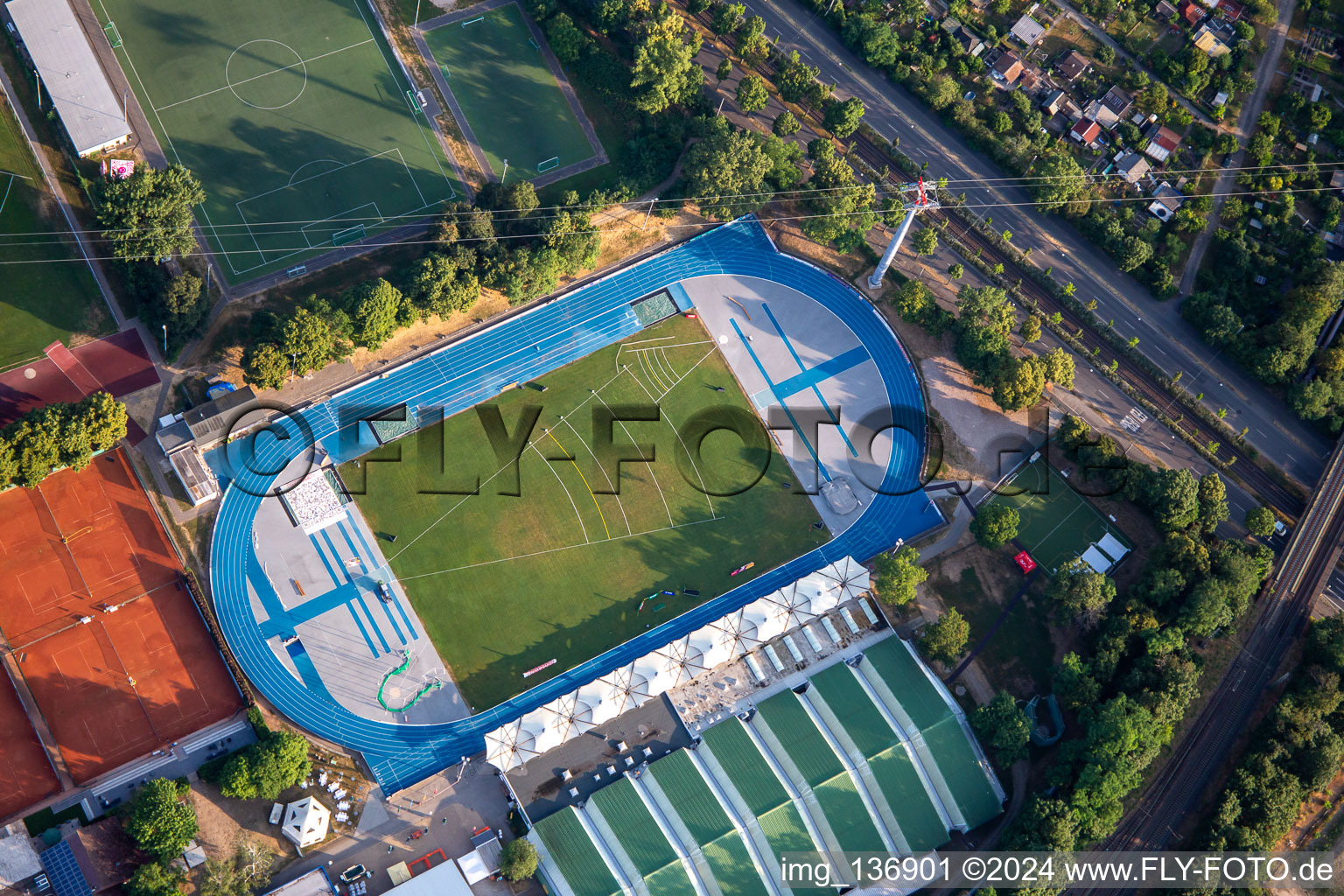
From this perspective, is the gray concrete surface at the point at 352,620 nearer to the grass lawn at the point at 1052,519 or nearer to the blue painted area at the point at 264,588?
the blue painted area at the point at 264,588

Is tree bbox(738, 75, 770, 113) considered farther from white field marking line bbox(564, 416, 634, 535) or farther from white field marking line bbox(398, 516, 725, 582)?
white field marking line bbox(398, 516, 725, 582)

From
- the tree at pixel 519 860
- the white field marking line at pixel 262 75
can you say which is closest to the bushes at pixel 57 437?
the white field marking line at pixel 262 75

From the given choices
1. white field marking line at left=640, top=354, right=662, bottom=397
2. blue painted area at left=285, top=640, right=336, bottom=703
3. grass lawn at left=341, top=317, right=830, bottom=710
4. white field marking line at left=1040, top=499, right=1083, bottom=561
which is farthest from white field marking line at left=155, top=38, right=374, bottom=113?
white field marking line at left=1040, top=499, right=1083, bottom=561

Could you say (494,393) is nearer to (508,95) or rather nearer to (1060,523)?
(508,95)

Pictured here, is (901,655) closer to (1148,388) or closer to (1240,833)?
(1240,833)

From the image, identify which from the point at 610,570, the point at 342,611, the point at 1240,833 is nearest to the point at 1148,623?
the point at 1240,833

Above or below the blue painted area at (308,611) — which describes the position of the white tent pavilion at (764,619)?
below

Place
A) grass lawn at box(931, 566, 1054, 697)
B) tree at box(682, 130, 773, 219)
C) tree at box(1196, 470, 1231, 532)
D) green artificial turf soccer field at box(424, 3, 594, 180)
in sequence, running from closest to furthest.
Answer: grass lawn at box(931, 566, 1054, 697) < tree at box(1196, 470, 1231, 532) < tree at box(682, 130, 773, 219) < green artificial turf soccer field at box(424, 3, 594, 180)

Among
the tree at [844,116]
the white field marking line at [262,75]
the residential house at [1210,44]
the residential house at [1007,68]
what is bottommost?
the residential house at [1210,44]
